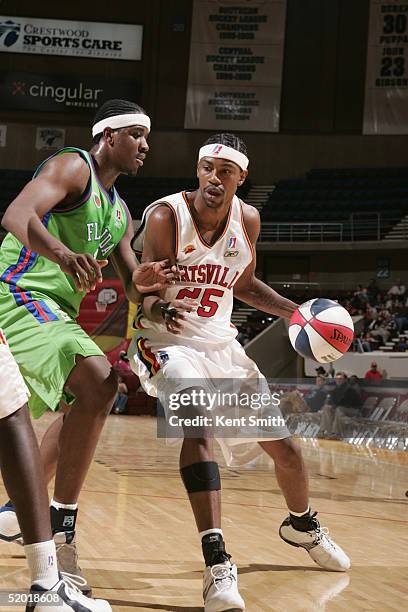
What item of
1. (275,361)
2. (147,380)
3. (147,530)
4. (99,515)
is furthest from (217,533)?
(275,361)

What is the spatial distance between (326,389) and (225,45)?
15.2m

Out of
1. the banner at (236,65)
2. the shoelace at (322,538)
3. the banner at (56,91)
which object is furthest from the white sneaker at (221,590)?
the banner at (56,91)

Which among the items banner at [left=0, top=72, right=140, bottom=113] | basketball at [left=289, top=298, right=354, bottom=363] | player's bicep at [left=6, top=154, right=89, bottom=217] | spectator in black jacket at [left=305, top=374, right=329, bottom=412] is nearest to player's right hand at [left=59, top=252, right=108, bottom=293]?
player's bicep at [left=6, top=154, right=89, bottom=217]

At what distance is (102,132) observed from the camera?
12.1 feet

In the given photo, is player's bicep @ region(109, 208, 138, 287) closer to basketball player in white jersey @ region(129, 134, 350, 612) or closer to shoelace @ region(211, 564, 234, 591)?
basketball player in white jersey @ region(129, 134, 350, 612)

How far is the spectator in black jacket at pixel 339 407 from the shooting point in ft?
36.8

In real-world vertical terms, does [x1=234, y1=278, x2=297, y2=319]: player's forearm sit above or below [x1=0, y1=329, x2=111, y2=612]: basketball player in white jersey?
above

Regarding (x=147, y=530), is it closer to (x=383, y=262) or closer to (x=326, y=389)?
(x=326, y=389)

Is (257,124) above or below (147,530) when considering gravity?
above

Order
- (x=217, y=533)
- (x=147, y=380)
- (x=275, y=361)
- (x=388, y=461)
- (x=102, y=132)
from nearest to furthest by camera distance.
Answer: (x=217, y=533)
(x=147, y=380)
(x=102, y=132)
(x=388, y=461)
(x=275, y=361)

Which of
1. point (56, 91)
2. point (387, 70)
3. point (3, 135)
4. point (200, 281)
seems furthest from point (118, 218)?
point (3, 135)

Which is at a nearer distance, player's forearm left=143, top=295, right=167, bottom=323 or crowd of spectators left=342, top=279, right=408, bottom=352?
player's forearm left=143, top=295, right=167, bottom=323

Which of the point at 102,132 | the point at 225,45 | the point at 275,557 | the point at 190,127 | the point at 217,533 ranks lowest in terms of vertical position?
the point at 275,557

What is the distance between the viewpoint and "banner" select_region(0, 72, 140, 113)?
80.4 feet
